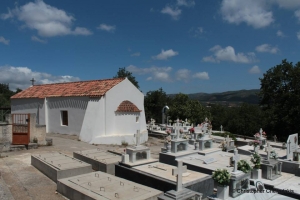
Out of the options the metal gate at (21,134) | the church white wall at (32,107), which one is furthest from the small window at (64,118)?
the metal gate at (21,134)

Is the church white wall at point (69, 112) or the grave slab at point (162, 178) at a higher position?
the church white wall at point (69, 112)

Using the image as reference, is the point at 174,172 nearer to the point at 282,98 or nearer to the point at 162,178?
the point at 162,178

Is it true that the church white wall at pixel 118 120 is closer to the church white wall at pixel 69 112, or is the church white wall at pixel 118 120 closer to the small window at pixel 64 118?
the church white wall at pixel 69 112

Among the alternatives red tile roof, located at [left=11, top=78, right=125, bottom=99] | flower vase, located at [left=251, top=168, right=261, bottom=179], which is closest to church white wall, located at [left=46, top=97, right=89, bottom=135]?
red tile roof, located at [left=11, top=78, right=125, bottom=99]

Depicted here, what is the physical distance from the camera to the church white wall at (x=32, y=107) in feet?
76.3

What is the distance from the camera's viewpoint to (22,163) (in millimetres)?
11734

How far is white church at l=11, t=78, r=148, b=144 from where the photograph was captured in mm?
18984

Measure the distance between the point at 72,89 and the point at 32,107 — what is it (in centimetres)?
529

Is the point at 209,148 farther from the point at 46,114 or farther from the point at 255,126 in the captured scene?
the point at 255,126

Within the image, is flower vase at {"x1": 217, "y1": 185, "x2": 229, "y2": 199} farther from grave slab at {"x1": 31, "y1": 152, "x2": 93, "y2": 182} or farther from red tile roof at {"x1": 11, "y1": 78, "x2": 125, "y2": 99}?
red tile roof at {"x1": 11, "y1": 78, "x2": 125, "y2": 99}

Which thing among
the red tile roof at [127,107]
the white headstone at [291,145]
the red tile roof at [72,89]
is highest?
the red tile roof at [72,89]

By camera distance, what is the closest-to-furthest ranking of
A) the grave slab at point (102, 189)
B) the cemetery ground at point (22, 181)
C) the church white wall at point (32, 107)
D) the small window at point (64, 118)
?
the grave slab at point (102, 189) < the cemetery ground at point (22, 181) < the small window at point (64, 118) < the church white wall at point (32, 107)

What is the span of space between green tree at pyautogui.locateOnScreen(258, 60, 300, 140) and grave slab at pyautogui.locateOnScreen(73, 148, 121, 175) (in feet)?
84.3

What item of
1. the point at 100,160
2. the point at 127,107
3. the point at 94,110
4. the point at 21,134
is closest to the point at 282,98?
the point at 127,107
